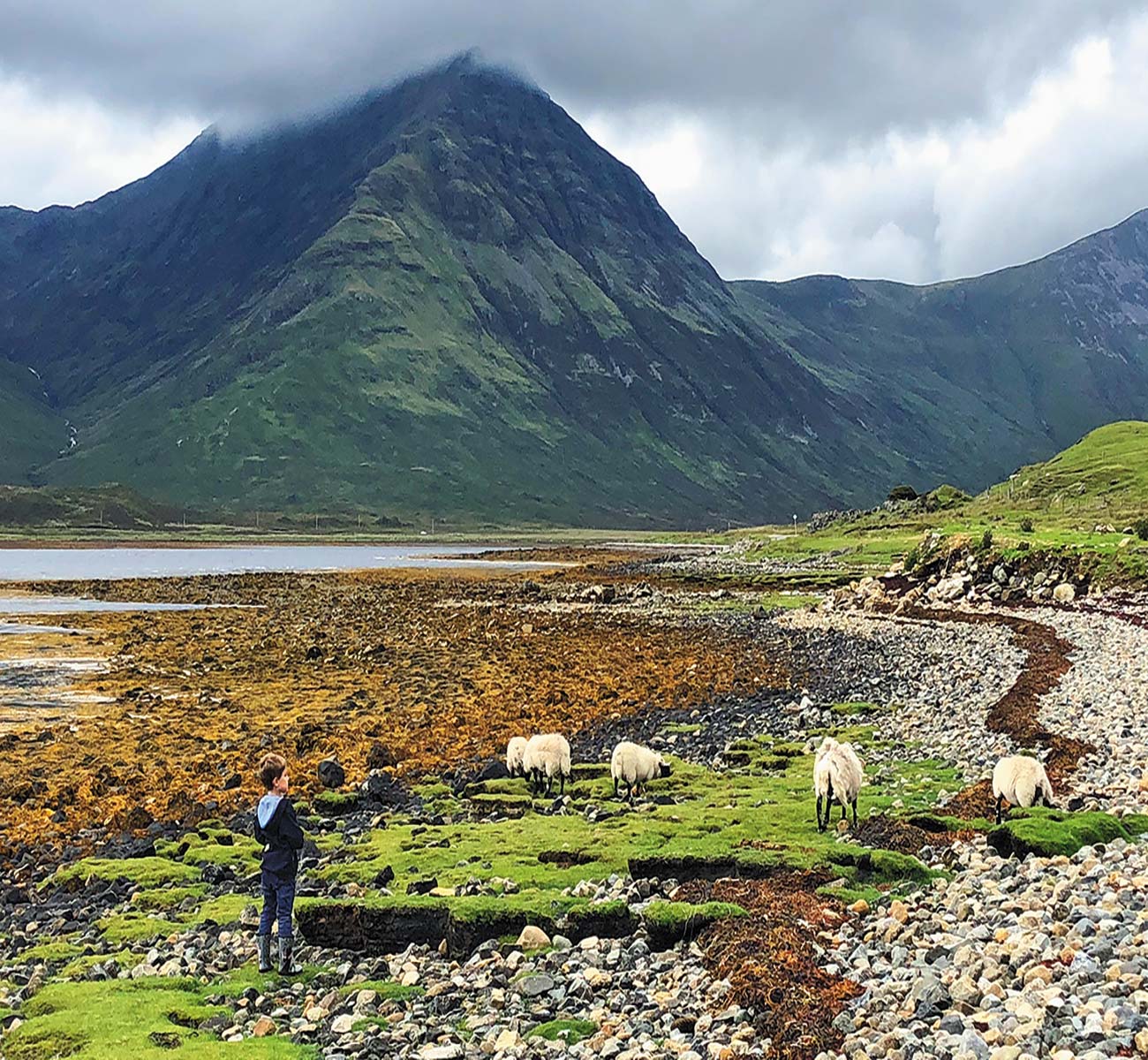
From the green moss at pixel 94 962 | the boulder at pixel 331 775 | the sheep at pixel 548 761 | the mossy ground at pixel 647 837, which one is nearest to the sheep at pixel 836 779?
the mossy ground at pixel 647 837

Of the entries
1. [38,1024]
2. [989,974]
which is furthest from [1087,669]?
[38,1024]

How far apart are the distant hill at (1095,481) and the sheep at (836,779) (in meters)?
89.2

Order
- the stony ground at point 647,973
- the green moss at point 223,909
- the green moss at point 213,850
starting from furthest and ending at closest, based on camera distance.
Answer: the green moss at point 213,850 → the green moss at point 223,909 → the stony ground at point 647,973

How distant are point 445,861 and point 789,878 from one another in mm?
6224

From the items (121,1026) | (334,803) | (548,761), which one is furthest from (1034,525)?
(121,1026)

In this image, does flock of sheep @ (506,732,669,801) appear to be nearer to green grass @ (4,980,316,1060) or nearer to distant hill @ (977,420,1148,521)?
green grass @ (4,980,316,1060)

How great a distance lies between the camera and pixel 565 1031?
1120cm

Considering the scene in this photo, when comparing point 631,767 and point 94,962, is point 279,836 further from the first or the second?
point 631,767

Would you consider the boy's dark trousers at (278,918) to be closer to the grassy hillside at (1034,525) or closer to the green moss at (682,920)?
the green moss at (682,920)

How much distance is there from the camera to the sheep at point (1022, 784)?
710 inches

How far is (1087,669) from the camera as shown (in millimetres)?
37812

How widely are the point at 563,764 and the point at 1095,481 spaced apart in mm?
128678

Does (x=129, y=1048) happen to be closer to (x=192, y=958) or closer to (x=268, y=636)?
(x=192, y=958)

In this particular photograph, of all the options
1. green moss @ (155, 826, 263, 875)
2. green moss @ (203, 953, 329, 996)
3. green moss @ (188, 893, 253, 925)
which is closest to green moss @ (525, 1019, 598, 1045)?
green moss @ (203, 953, 329, 996)
